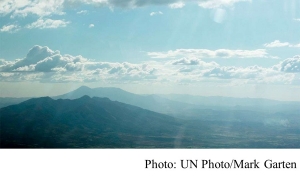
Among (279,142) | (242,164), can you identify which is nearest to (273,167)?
(242,164)

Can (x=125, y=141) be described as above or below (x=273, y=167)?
below

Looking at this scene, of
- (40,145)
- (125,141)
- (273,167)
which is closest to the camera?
(273,167)

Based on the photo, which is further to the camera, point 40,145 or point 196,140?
point 196,140

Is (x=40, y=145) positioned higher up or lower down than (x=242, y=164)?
lower down

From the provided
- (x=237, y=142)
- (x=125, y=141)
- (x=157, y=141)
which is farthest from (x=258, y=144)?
(x=125, y=141)

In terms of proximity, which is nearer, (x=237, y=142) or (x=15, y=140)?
(x=15, y=140)

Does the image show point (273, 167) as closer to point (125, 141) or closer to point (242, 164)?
point (242, 164)

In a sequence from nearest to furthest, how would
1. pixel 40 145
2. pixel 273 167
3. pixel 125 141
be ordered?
1. pixel 273 167
2. pixel 40 145
3. pixel 125 141

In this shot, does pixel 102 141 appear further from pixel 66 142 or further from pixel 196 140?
pixel 196 140
